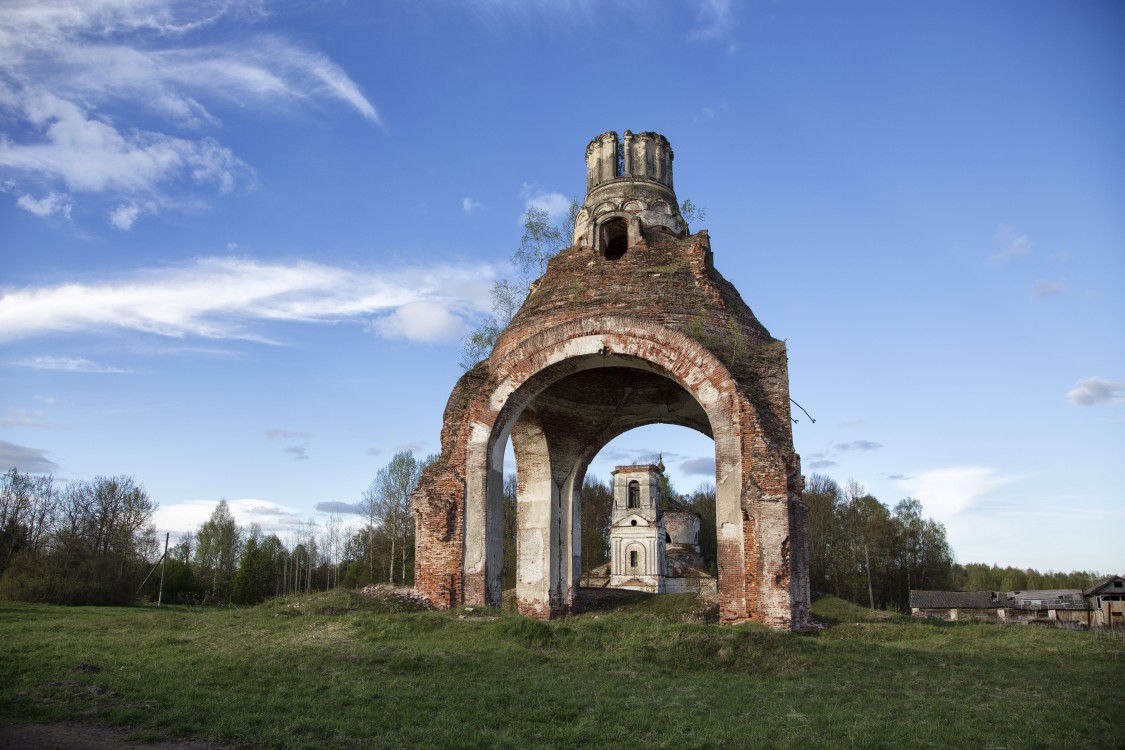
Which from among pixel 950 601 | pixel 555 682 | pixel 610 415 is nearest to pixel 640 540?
pixel 950 601

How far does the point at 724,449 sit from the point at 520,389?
412 centimetres

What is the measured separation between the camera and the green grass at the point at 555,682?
6043 millimetres

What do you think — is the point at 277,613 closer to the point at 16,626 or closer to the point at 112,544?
the point at 16,626

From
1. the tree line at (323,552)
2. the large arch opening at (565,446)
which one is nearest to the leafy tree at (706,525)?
the tree line at (323,552)

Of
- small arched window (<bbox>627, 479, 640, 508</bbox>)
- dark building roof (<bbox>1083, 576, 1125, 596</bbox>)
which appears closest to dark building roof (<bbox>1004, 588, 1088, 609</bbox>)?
dark building roof (<bbox>1083, 576, 1125, 596</bbox>)

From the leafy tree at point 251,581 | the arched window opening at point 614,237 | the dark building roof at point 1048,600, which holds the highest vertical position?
the arched window opening at point 614,237

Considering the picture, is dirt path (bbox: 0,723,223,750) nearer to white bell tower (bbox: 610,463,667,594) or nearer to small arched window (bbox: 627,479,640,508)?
white bell tower (bbox: 610,463,667,594)

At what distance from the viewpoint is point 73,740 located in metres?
5.61

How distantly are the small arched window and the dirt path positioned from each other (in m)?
30.9

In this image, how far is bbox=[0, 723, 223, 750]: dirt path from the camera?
17.7ft

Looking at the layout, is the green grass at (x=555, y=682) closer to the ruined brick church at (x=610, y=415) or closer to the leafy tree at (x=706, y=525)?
the ruined brick church at (x=610, y=415)

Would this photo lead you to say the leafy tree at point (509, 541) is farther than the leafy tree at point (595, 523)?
No

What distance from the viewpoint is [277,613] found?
12953 mm

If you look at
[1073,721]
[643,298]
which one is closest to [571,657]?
[1073,721]
